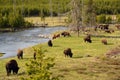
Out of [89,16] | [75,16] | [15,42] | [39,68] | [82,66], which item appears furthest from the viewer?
[89,16]

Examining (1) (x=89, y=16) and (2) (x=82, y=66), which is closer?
(2) (x=82, y=66)

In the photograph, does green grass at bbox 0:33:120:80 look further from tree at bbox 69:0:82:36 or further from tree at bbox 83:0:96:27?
tree at bbox 83:0:96:27

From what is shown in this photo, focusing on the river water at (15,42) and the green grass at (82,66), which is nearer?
the green grass at (82,66)

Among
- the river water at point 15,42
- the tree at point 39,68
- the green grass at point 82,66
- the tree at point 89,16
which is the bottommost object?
the river water at point 15,42

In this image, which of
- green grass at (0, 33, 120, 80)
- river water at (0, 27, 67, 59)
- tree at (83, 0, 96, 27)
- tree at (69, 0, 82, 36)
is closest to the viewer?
green grass at (0, 33, 120, 80)

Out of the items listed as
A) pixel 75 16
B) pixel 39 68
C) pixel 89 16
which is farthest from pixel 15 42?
pixel 39 68

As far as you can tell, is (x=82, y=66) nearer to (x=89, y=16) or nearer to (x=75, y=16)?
(x=75, y=16)

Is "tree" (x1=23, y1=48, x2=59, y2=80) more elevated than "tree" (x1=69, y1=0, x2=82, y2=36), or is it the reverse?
"tree" (x1=69, y1=0, x2=82, y2=36)

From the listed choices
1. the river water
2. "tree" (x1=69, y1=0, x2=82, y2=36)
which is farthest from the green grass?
"tree" (x1=69, y1=0, x2=82, y2=36)

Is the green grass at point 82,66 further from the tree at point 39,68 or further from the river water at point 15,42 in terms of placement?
the river water at point 15,42

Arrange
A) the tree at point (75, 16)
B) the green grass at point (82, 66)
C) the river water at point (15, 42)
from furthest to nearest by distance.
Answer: the tree at point (75, 16) → the river water at point (15, 42) → the green grass at point (82, 66)

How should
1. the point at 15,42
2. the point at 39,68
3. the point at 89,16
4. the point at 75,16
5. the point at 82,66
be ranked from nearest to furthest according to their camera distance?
the point at 39,68 < the point at 82,66 < the point at 75,16 < the point at 15,42 < the point at 89,16

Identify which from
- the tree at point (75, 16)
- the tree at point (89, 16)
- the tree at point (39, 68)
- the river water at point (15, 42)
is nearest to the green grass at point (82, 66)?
the tree at point (39, 68)

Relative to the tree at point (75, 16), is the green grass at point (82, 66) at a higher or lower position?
lower
